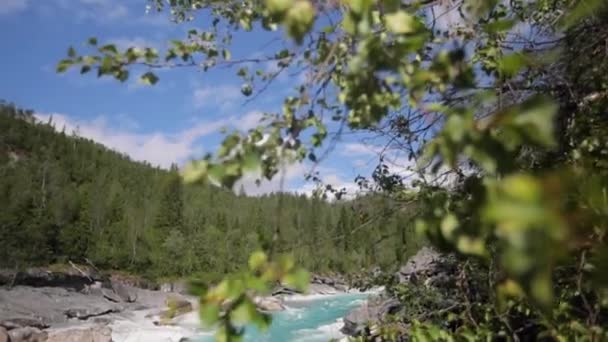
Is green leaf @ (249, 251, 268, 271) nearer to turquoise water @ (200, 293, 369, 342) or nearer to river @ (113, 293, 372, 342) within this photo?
turquoise water @ (200, 293, 369, 342)

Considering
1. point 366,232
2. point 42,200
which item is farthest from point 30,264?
point 366,232

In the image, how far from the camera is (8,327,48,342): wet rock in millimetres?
23047

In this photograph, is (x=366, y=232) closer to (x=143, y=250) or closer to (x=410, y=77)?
(x=410, y=77)

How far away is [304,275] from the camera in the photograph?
2.81 ft

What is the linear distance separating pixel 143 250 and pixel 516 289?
62653 millimetres

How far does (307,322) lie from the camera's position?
102ft

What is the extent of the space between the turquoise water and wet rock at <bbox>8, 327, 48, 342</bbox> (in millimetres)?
7515

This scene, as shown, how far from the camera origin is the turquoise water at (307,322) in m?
23.8

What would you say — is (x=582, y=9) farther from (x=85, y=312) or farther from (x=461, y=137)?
(x=85, y=312)

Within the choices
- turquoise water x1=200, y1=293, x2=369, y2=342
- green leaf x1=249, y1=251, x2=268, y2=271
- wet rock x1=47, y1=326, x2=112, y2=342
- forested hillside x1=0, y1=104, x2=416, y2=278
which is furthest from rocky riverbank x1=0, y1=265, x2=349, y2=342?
green leaf x1=249, y1=251, x2=268, y2=271

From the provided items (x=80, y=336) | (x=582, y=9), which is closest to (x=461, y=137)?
(x=582, y=9)

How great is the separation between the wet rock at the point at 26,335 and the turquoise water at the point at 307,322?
7515 mm

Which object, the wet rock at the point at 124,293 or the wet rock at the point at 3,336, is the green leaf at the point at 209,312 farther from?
the wet rock at the point at 124,293

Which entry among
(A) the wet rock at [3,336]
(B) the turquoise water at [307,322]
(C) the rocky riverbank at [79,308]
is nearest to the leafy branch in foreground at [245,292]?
(B) the turquoise water at [307,322]
